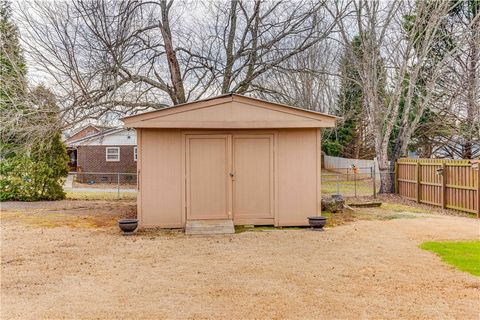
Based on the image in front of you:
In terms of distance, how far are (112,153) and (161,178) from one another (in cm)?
1894

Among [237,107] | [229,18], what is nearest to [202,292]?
[237,107]

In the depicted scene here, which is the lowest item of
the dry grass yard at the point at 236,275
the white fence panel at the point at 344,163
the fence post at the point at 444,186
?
the dry grass yard at the point at 236,275

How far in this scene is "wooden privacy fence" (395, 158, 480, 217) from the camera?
1091cm

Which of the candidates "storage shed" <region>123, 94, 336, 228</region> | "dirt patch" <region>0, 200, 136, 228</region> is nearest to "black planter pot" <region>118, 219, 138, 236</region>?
"storage shed" <region>123, 94, 336, 228</region>

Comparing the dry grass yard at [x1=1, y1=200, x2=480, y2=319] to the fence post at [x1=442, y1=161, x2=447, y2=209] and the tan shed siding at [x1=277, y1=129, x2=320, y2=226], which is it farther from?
the fence post at [x1=442, y1=161, x2=447, y2=209]

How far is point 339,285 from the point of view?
496 centimetres

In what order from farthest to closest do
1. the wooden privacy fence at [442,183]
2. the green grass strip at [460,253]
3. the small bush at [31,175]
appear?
the small bush at [31,175] → the wooden privacy fence at [442,183] → the green grass strip at [460,253]

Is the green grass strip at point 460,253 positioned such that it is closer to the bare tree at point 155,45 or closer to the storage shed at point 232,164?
the storage shed at point 232,164

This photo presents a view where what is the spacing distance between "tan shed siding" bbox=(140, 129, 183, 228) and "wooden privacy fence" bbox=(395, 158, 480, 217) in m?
7.36

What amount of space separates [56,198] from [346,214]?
9719 millimetres

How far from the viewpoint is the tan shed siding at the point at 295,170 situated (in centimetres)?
910

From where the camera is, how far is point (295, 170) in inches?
358

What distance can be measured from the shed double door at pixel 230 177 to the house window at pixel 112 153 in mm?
18911

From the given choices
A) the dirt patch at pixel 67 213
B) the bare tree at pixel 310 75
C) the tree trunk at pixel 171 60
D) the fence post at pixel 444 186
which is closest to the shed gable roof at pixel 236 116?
the dirt patch at pixel 67 213
